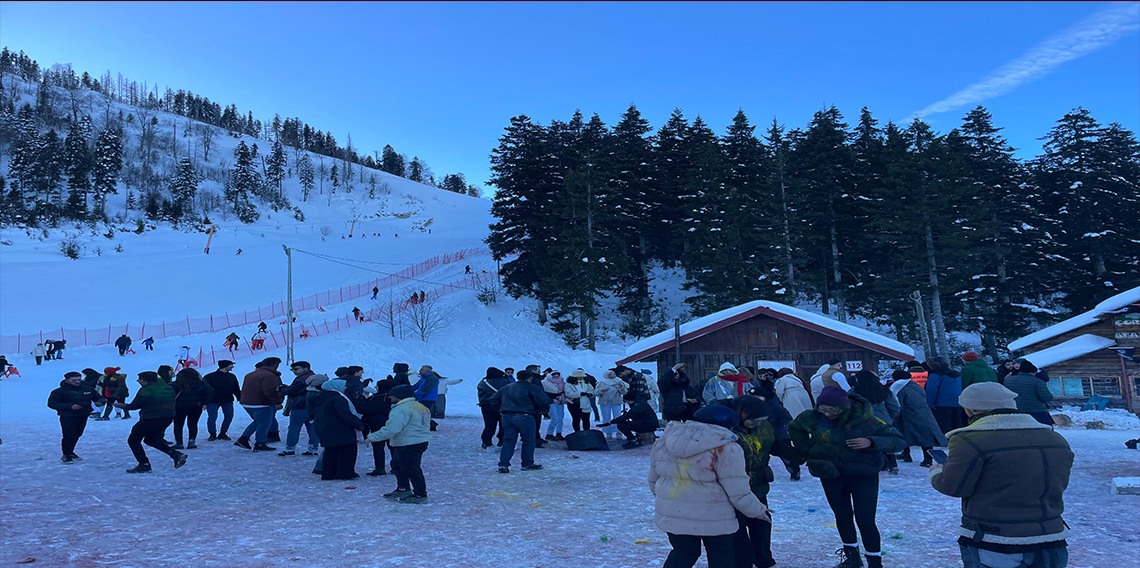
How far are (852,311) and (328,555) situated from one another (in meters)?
39.4

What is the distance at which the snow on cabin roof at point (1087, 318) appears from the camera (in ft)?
71.0

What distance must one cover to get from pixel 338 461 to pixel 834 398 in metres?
7.75

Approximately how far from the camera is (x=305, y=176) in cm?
10388

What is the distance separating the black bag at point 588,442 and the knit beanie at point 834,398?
8.69 metres

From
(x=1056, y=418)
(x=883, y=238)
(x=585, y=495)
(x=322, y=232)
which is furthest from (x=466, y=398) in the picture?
(x=322, y=232)

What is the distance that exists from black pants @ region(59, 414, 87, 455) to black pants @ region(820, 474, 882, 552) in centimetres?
1225

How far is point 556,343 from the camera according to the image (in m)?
37.1

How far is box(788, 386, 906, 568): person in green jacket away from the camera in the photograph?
15.8 feet

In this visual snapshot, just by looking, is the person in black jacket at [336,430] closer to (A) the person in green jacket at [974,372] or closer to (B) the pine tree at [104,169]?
(A) the person in green jacket at [974,372]

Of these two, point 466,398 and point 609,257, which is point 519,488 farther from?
point 609,257

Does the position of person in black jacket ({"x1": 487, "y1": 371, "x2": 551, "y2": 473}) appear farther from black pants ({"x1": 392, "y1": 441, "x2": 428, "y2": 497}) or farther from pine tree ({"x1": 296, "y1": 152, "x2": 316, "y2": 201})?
pine tree ({"x1": 296, "y1": 152, "x2": 316, "y2": 201})

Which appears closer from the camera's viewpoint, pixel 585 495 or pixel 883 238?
pixel 585 495

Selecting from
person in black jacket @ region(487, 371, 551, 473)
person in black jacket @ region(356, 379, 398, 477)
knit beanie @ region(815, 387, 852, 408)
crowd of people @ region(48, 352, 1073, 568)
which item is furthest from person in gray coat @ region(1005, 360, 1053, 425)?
person in black jacket @ region(356, 379, 398, 477)

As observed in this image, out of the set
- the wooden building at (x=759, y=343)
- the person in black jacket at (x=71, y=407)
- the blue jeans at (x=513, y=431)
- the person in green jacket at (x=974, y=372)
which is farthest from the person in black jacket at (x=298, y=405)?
the person in green jacket at (x=974, y=372)
